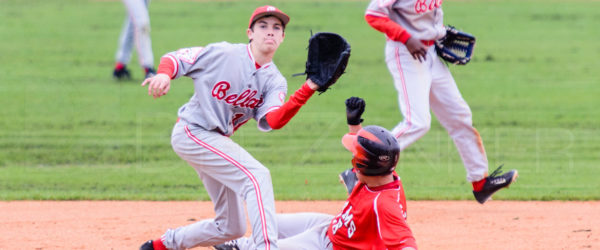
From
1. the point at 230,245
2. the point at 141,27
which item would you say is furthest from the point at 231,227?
the point at 141,27

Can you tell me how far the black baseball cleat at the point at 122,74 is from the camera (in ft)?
42.3

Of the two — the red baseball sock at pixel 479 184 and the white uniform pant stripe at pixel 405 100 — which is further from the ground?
the white uniform pant stripe at pixel 405 100

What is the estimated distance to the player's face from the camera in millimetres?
4863

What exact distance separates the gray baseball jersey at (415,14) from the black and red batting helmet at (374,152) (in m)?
2.30

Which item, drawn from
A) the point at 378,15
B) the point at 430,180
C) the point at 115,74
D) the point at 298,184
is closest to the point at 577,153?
the point at 430,180

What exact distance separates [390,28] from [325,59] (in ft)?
6.13

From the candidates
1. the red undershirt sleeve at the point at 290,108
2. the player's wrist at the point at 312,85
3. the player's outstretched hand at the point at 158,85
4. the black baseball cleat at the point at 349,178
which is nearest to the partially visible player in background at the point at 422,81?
the black baseball cleat at the point at 349,178

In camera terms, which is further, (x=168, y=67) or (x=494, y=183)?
(x=494, y=183)

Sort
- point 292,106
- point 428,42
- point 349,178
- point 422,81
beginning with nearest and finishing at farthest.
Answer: point 292,106, point 349,178, point 422,81, point 428,42

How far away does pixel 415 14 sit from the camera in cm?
641

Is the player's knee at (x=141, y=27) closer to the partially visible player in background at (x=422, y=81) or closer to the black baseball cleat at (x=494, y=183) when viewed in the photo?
the partially visible player in background at (x=422, y=81)

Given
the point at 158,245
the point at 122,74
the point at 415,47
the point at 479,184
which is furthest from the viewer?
the point at 122,74

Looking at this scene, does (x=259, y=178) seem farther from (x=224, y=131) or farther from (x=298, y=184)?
(x=298, y=184)

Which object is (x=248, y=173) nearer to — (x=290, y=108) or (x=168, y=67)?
(x=290, y=108)
